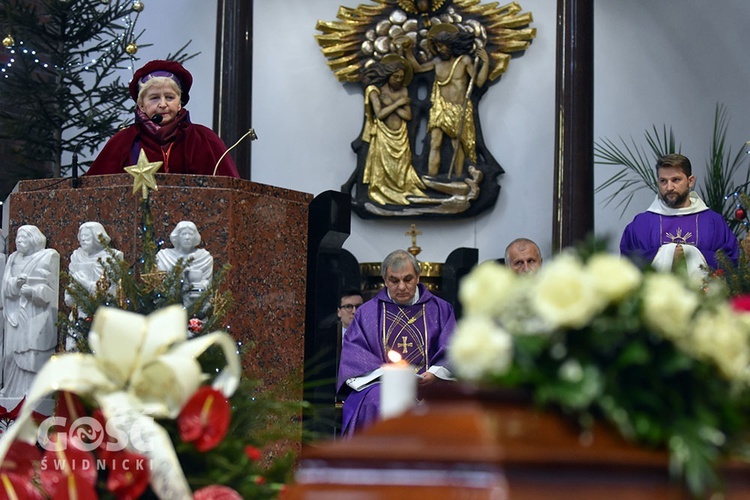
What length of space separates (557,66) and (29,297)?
592 centimetres

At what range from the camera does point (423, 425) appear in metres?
1.23

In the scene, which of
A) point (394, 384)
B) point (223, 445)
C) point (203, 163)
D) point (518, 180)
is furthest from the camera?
point (518, 180)

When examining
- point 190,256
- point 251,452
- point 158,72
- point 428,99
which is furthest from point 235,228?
point 428,99

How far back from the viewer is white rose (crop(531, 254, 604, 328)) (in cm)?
126

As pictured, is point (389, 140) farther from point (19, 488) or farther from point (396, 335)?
point (19, 488)

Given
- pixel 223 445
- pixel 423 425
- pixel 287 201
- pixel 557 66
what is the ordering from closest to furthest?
1. pixel 423 425
2. pixel 223 445
3. pixel 287 201
4. pixel 557 66

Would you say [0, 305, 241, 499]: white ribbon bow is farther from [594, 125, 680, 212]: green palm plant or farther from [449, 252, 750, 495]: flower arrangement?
[594, 125, 680, 212]: green palm plant

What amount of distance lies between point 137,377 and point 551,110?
366 inches

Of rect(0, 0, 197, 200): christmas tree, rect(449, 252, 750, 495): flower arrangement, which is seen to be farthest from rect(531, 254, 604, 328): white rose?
rect(0, 0, 197, 200): christmas tree

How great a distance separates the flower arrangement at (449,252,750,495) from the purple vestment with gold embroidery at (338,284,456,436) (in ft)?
19.2

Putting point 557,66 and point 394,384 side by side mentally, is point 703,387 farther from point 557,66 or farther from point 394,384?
point 557,66

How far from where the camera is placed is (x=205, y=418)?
1.77 meters

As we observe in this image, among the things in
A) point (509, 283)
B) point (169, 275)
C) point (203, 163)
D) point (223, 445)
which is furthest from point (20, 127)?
point (509, 283)

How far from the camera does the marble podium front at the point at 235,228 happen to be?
16.4 feet
